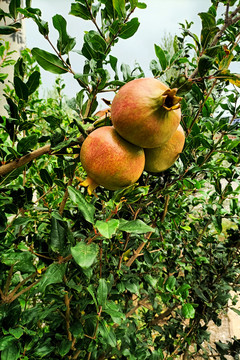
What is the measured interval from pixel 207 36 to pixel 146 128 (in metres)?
0.30

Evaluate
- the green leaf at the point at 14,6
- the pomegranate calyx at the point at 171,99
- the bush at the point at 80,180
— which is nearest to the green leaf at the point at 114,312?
the bush at the point at 80,180

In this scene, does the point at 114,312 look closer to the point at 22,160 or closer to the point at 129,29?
the point at 22,160

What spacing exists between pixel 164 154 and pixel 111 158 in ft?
0.44

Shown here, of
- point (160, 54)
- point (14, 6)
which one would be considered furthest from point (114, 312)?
point (14, 6)

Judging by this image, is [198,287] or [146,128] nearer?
[146,128]

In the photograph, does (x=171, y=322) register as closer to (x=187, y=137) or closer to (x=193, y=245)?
(x=193, y=245)

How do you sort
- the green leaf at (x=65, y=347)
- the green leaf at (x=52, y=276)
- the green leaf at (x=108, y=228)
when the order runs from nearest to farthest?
the green leaf at (x=108, y=228) → the green leaf at (x=52, y=276) → the green leaf at (x=65, y=347)

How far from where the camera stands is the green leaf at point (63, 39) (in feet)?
1.75

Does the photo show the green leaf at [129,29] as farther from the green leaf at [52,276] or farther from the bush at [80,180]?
the green leaf at [52,276]

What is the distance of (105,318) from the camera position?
76cm

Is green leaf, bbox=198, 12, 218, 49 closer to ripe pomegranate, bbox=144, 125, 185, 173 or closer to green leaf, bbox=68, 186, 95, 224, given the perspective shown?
ripe pomegranate, bbox=144, 125, 185, 173

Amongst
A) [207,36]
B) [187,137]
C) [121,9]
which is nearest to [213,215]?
[187,137]

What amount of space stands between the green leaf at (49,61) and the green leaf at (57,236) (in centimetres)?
35

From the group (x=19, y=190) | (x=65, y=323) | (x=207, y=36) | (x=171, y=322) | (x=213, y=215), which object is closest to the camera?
(x=207, y=36)
